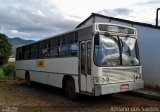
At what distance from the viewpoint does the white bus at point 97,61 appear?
1091 cm

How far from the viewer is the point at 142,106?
1104cm

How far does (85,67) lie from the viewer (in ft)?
37.9

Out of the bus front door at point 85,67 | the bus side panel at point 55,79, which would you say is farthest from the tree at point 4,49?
the bus front door at point 85,67

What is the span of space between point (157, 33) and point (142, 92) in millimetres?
3316

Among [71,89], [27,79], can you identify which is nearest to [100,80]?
[71,89]

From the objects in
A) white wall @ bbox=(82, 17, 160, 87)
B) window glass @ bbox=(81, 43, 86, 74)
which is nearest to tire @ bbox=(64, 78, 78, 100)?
window glass @ bbox=(81, 43, 86, 74)

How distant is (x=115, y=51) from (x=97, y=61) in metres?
0.99

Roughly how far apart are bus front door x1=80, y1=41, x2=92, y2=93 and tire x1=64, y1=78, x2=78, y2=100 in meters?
0.88

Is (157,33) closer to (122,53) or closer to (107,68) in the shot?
(122,53)

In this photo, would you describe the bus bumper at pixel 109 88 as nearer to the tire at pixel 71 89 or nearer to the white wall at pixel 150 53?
the tire at pixel 71 89

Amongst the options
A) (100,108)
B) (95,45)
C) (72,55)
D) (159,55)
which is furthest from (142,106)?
(159,55)

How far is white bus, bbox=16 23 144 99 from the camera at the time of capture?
1091 cm

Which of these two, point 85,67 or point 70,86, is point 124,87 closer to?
point 85,67

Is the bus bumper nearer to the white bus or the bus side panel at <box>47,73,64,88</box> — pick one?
the white bus
